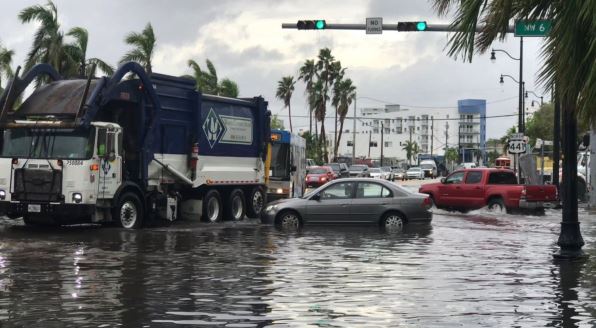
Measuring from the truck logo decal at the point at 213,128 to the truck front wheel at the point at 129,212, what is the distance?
3.39m

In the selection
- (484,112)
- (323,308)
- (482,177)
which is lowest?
(323,308)

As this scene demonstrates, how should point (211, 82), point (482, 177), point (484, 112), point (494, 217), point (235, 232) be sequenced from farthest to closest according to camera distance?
point (484, 112) < point (211, 82) < point (482, 177) < point (494, 217) < point (235, 232)

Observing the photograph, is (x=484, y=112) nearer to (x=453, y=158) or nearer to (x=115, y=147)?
(x=453, y=158)

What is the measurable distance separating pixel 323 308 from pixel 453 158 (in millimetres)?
169288

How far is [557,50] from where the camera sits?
26.5 feet

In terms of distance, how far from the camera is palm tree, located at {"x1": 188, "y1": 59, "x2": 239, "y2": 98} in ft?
178

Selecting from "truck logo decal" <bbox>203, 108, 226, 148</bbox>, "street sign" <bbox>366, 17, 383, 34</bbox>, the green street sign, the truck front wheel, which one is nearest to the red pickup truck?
"street sign" <bbox>366, 17, 383, 34</bbox>

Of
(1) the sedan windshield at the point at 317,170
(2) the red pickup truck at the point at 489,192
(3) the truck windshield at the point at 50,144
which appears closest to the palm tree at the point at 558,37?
(3) the truck windshield at the point at 50,144

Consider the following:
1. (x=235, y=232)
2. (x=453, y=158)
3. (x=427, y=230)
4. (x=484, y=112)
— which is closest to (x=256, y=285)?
(x=235, y=232)

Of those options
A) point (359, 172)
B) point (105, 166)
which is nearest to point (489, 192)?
point (105, 166)

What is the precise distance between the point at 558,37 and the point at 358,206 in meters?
12.8

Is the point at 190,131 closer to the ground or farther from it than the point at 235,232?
farther from it

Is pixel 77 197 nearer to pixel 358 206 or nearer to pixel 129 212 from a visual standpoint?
pixel 129 212

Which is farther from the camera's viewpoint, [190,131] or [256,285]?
[190,131]
